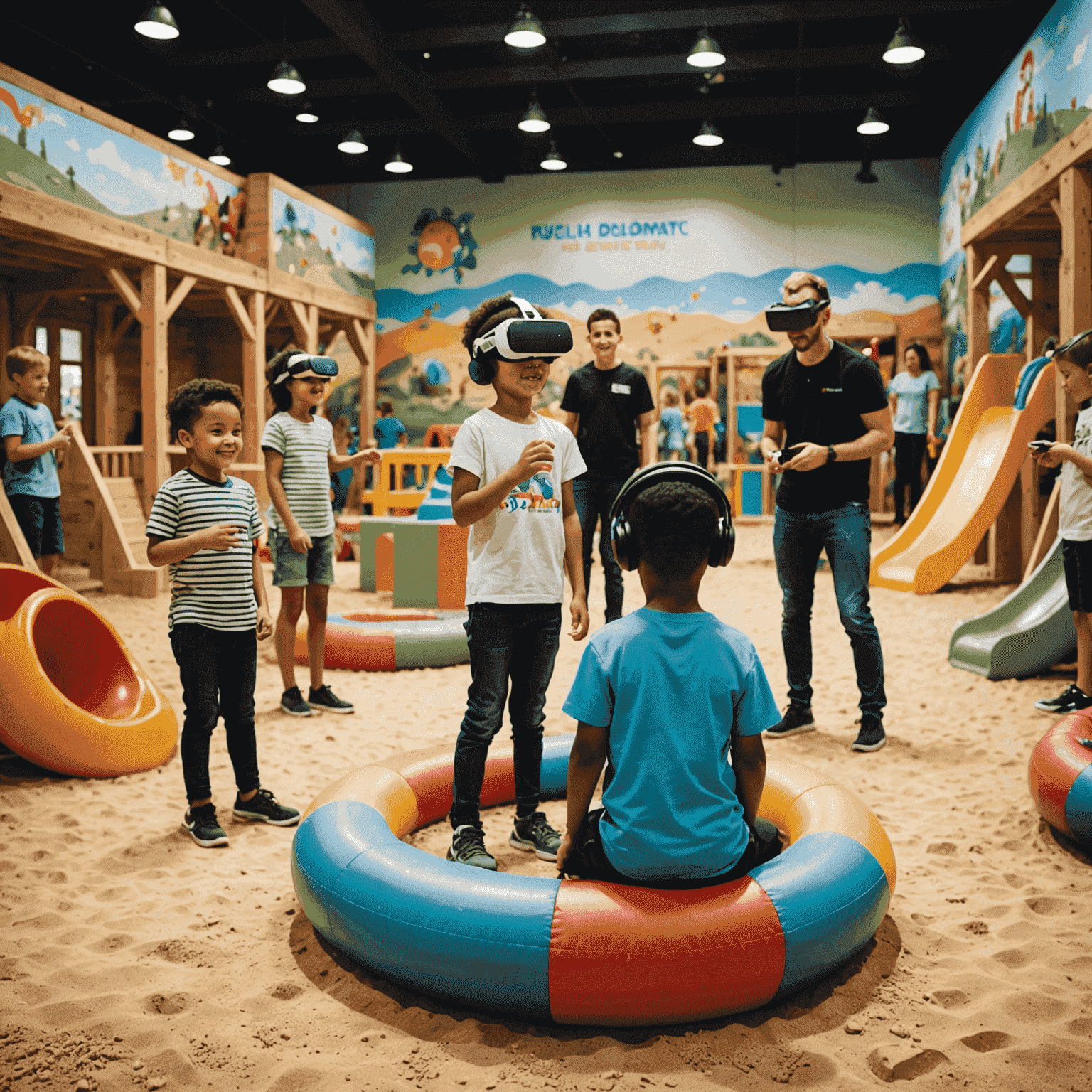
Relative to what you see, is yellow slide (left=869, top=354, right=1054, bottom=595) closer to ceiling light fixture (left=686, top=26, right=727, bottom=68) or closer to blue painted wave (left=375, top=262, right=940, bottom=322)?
ceiling light fixture (left=686, top=26, right=727, bottom=68)

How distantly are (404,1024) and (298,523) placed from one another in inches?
96.2

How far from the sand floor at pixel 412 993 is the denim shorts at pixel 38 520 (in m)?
2.50

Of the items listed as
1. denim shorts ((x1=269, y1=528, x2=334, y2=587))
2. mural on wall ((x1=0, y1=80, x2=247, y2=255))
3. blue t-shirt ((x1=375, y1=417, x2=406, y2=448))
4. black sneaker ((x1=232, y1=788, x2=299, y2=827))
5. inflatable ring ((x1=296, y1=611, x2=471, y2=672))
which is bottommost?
black sneaker ((x1=232, y1=788, x2=299, y2=827))

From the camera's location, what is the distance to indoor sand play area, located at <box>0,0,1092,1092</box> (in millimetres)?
1894

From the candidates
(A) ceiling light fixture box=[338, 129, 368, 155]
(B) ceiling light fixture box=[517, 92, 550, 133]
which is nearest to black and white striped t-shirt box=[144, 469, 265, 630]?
(B) ceiling light fixture box=[517, 92, 550, 133]

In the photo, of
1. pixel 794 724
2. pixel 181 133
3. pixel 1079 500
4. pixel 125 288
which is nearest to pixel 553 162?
pixel 181 133

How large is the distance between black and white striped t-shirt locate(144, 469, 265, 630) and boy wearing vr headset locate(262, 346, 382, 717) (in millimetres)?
1019

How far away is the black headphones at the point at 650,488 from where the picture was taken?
1.89 m

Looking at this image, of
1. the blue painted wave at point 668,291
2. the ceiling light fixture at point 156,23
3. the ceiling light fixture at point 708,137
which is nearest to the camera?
the ceiling light fixture at point 156,23

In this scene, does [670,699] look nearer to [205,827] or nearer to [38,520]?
[205,827]

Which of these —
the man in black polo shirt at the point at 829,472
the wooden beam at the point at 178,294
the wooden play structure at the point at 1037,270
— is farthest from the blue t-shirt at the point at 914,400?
the wooden beam at the point at 178,294

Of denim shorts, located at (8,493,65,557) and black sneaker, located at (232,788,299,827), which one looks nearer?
black sneaker, located at (232,788,299,827)

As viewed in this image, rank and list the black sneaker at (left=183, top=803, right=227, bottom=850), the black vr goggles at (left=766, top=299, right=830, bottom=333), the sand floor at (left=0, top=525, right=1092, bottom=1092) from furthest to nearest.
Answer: the black vr goggles at (left=766, top=299, right=830, bottom=333)
the black sneaker at (left=183, top=803, right=227, bottom=850)
the sand floor at (left=0, top=525, right=1092, bottom=1092)

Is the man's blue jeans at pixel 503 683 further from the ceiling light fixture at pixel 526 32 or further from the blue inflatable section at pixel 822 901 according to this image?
the ceiling light fixture at pixel 526 32
